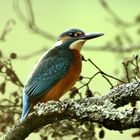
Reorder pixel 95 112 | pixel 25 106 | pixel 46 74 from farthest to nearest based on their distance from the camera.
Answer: pixel 46 74, pixel 25 106, pixel 95 112

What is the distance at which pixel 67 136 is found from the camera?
1922mm

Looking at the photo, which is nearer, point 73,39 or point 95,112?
point 95,112

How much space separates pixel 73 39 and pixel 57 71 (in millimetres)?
140

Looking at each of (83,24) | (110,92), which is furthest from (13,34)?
(110,92)

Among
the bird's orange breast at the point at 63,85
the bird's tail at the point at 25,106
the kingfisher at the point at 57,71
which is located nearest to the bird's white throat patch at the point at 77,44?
the kingfisher at the point at 57,71

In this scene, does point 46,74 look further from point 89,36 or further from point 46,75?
point 89,36

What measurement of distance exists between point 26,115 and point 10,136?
104mm

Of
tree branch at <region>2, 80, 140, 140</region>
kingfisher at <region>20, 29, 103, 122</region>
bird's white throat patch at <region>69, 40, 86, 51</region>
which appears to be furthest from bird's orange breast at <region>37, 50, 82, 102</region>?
tree branch at <region>2, 80, 140, 140</region>

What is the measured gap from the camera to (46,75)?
182cm

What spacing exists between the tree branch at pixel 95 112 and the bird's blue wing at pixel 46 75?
180 millimetres

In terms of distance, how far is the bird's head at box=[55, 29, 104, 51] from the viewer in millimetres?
1936

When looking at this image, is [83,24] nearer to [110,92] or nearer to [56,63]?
[56,63]

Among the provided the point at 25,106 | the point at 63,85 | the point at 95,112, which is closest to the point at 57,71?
the point at 63,85

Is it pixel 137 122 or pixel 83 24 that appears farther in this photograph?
pixel 83 24
